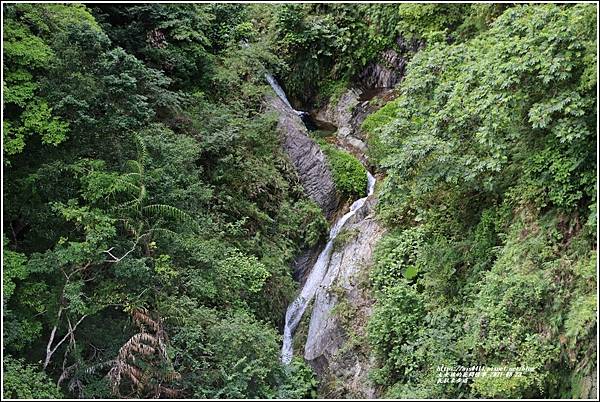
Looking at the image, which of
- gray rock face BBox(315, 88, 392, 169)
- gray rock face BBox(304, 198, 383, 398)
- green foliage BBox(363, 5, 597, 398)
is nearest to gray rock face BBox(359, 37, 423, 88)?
gray rock face BBox(315, 88, 392, 169)

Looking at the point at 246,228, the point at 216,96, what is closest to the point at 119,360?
the point at 246,228

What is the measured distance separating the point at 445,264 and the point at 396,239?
1102 mm

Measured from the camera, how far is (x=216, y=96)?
1115 cm

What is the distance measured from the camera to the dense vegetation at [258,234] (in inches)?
228

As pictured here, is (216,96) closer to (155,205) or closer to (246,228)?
(246,228)

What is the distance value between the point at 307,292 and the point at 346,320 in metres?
1.56

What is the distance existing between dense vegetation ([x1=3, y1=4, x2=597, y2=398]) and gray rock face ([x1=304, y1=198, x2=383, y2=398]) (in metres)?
0.26

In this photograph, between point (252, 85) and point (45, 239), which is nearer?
point (45, 239)

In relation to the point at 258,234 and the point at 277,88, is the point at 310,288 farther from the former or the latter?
the point at 277,88

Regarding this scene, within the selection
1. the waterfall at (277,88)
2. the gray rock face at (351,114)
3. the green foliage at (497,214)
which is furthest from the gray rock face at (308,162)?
the green foliage at (497,214)

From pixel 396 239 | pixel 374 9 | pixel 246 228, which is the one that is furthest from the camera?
pixel 374 9

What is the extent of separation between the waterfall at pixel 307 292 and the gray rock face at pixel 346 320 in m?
0.28

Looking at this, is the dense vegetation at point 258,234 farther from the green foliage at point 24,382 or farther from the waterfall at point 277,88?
the waterfall at point 277,88

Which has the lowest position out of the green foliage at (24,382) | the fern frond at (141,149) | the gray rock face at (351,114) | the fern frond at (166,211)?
the gray rock face at (351,114)
